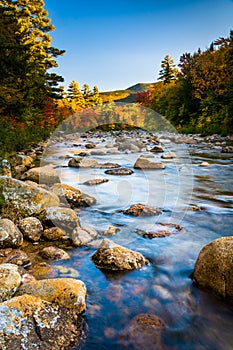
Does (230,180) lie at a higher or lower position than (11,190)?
lower

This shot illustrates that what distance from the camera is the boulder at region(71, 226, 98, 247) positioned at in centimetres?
408

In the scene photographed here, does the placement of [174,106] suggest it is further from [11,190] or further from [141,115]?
[11,190]

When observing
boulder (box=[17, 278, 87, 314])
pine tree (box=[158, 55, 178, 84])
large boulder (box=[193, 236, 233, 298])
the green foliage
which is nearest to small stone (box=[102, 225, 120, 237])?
large boulder (box=[193, 236, 233, 298])

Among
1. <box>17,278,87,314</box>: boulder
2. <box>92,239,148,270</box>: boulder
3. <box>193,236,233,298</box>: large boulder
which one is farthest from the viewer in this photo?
<box>92,239,148,270</box>: boulder

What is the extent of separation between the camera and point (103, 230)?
4.75m

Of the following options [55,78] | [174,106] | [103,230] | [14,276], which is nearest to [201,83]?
[174,106]

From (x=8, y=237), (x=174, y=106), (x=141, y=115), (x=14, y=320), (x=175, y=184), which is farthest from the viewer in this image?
(x=174, y=106)

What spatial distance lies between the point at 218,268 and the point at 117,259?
1.18 meters

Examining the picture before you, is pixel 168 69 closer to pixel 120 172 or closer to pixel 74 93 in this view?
pixel 74 93

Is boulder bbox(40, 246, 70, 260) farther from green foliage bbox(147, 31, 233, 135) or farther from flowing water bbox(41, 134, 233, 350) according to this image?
green foliage bbox(147, 31, 233, 135)

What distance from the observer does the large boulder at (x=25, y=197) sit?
459 centimetres

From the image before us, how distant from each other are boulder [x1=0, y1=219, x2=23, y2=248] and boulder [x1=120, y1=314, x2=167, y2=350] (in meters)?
1.97

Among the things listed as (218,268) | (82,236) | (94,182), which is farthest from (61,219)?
(94,182)

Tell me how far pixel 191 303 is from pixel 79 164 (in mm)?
8892
